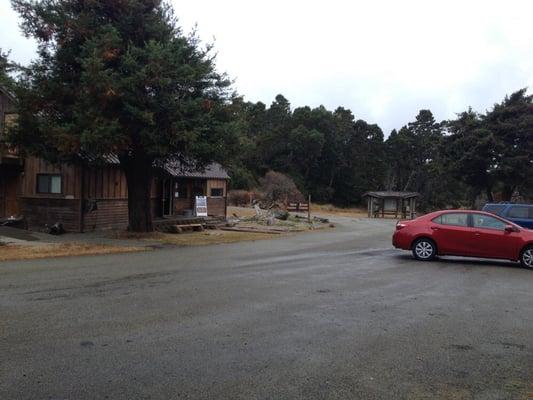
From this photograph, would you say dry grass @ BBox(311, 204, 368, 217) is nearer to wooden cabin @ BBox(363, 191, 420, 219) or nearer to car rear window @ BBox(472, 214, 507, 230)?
wooden cabin @ BBox(363, 191, 420, 219)

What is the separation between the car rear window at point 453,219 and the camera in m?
15.2

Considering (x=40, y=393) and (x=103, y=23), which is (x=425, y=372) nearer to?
(x=40, y=393)

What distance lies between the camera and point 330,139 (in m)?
79.8

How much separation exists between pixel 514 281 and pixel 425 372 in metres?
7.74

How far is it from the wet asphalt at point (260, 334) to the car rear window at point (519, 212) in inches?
276

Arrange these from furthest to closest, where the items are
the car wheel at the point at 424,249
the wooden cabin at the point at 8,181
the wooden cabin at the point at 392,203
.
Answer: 1. the wooden cabin at the point at 392,203
2. the wooden cabin at the point at 8,181
3. the car wheel at the point at 424,249

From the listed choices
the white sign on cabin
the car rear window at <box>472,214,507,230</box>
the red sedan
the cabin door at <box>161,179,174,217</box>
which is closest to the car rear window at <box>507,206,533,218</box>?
the red sedan

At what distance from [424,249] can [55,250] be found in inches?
423

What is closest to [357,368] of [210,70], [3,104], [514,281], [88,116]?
[514,281]

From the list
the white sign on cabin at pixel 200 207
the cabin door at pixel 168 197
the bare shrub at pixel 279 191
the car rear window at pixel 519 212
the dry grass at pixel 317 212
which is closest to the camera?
the car rear window at pixel 519 212

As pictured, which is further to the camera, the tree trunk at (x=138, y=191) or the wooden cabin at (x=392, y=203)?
the wooden cabin at (x=392, y=203)

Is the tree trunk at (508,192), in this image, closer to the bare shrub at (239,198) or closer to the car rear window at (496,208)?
the car rear window at (496,208)

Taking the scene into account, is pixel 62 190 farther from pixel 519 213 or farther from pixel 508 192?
pixel 508 192

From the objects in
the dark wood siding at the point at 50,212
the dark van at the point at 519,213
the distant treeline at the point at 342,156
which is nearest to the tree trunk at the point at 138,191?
the dark wood siding at the point at 50,212
